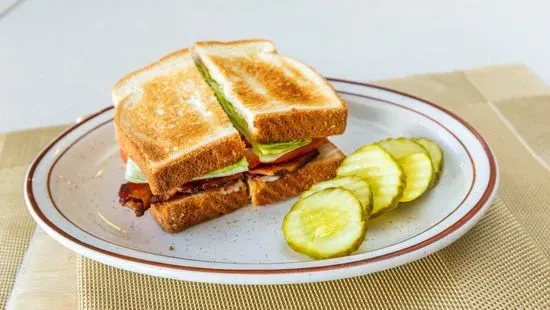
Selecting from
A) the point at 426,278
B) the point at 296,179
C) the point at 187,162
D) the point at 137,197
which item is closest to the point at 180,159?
the point at 187,162

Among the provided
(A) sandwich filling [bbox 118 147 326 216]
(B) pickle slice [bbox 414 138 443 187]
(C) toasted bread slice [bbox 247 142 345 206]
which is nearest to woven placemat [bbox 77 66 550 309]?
(B) pickle slice [bbox 414 138 443 187]

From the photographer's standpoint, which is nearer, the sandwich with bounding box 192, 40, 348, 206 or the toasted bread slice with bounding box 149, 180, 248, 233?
the toasted bread slice with bounding box 149, 180, 248, 233

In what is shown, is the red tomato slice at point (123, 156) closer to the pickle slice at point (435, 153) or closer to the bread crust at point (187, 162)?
the bread crust at point (187, 162)

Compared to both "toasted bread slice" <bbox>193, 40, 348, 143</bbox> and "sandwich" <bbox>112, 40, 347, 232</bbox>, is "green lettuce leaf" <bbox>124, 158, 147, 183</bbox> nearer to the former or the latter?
"sandwich" <bbox>112, 40, 347, 232</bbox>

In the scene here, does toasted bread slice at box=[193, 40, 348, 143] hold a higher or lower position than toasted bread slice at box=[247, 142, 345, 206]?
higher

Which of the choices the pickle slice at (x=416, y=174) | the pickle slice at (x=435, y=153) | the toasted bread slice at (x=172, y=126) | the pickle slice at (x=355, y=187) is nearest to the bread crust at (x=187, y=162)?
the toasted bread slice at (x=172, y=126)

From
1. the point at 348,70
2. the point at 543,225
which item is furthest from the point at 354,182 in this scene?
the point at 348,70
